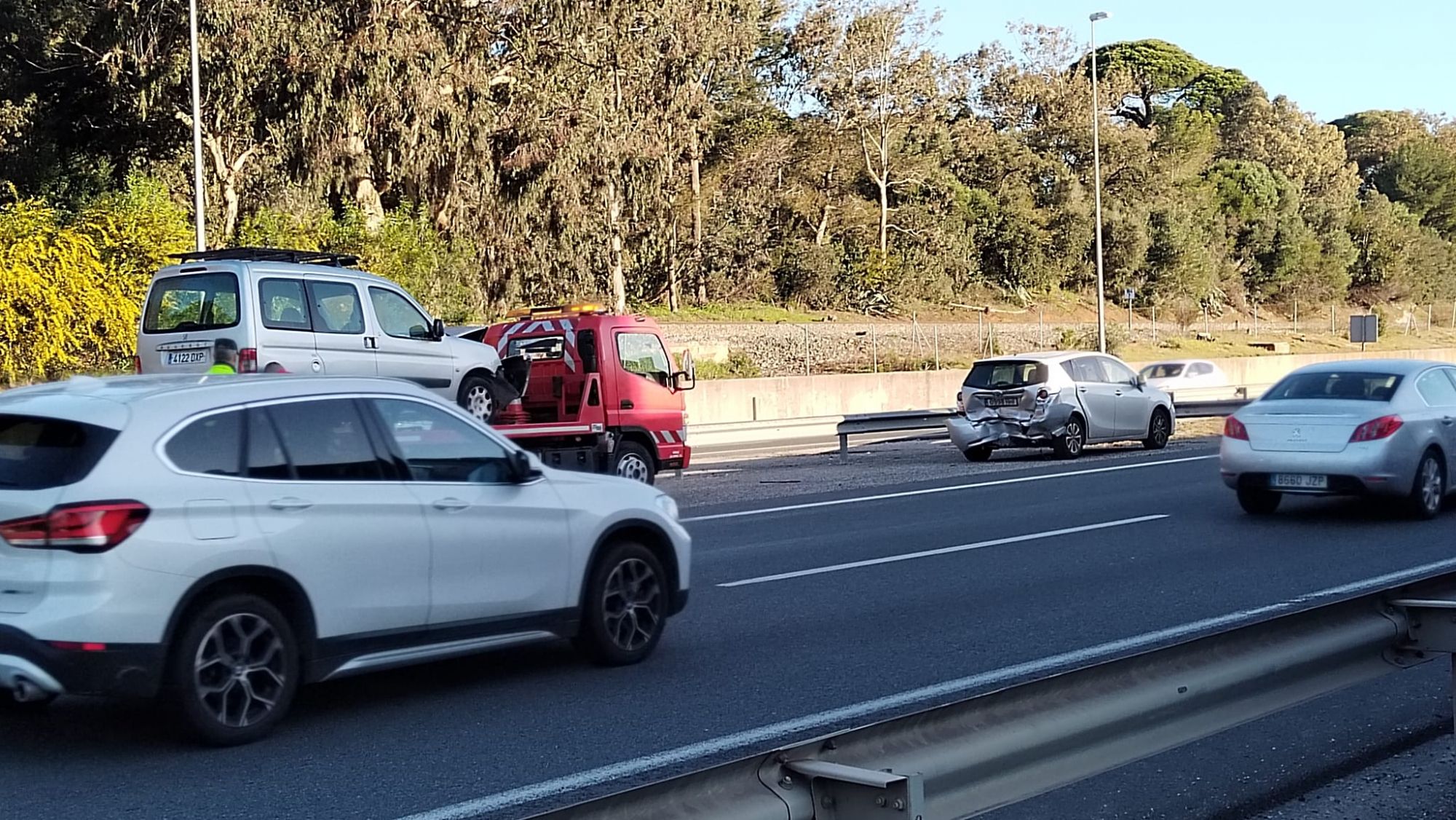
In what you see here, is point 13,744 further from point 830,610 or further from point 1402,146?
point 1402,146

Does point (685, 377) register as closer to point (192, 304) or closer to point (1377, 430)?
point (192, 304)

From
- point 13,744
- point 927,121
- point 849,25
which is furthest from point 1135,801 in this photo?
point 927,121

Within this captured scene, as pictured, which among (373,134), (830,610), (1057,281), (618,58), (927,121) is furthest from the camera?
(1057,281)

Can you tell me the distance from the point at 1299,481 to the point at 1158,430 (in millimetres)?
10948

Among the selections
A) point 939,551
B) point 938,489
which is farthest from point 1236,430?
point 938,489

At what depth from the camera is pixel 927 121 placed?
209 ft

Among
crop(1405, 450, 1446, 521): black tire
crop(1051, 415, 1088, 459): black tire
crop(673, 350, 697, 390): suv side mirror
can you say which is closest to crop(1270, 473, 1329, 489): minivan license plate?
crop(1405, 450, 1446, 521): black tire

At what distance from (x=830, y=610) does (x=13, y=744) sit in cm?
519

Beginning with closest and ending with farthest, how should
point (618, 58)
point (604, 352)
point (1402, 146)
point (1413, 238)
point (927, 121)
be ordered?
point (604, 352) < point (618, 58) < point (927, 121) < point (1413, 238) < point (1402, 146)

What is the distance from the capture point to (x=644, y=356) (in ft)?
59.1

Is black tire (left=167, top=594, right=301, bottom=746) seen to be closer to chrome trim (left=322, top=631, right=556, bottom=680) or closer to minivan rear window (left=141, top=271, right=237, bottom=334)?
chrome trim (left=322, top=631, right=556, bottom=680)

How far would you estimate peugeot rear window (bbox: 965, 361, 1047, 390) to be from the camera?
23109 millimetres

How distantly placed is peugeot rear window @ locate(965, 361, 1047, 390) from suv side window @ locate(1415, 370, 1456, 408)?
8272mm

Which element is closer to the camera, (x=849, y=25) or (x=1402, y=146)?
(x=849, y=25)
